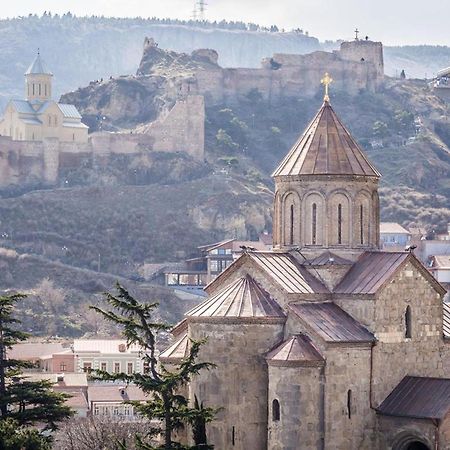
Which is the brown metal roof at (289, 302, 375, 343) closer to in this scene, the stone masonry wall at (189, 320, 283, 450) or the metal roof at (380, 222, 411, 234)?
the stone masonry wall at (189, 320, 283, 450)

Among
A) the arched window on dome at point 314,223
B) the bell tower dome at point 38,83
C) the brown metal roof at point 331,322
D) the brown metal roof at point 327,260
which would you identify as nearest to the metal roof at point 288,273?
the brown metal roof at point 327,260

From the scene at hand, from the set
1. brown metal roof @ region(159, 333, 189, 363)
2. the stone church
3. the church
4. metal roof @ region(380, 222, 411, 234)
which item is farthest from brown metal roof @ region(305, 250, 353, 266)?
the church

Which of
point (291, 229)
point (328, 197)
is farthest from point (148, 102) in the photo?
point (328, 197)

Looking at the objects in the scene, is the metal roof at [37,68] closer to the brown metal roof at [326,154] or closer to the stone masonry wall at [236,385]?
the brown metal roof at [326,154]

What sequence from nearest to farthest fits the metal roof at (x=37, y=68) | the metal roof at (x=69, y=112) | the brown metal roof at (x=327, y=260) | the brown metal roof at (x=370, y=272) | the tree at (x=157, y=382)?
the tree at (x=157, y=382), the brown metal roof at (x=370, y=272), the brown metal roof at (x=327, y=260), the metal roof at (x=69, y=112), the metal roof at (x=37, y=68)

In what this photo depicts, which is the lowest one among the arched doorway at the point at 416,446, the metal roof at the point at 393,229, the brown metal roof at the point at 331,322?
the arched doorway at the point at 416,446

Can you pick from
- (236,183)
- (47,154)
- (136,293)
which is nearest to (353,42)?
(236,183)

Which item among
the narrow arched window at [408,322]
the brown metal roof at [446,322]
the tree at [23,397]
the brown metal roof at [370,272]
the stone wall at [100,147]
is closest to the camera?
the tree at [23,397]

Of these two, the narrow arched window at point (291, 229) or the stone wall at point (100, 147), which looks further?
the stone wall at point (100, 147)

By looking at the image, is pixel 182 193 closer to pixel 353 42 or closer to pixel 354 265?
pixel 353 42

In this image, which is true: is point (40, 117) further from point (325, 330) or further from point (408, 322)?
point (325, 330)

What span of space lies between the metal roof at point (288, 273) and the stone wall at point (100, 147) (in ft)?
245

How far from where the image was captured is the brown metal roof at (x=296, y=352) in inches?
1688

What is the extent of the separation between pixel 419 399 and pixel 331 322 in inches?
117
